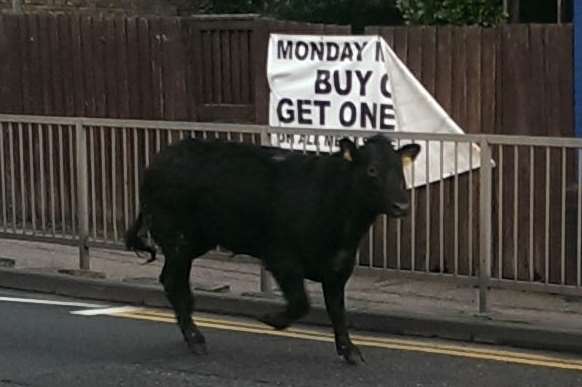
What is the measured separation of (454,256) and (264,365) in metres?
2.12

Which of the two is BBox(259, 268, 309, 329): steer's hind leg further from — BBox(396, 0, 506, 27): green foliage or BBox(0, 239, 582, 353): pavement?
BBox(396, 0, 506, 27): green foliage

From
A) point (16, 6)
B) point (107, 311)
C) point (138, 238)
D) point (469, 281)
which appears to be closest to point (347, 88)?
point (469, 281)

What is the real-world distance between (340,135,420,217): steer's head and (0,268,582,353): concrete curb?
179cm

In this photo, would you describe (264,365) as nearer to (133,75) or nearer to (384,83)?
(384,83)

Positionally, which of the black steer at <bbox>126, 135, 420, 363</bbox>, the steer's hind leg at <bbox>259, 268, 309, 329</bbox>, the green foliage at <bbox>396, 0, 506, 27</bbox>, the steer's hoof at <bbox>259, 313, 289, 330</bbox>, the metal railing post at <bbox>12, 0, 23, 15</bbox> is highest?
the metal railing post at <bbox>12, 0, 23, 15</bbox>

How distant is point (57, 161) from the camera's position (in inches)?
476

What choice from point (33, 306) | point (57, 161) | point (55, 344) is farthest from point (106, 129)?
Result: point (55, 344)

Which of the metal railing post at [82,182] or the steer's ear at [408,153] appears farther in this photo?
the metal railing post at [82,182]

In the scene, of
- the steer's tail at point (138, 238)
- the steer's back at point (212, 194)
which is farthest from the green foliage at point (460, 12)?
the steer's back at point (212, 194)

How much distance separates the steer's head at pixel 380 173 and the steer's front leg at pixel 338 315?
641 mm

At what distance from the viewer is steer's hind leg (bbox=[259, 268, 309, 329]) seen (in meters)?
8.11

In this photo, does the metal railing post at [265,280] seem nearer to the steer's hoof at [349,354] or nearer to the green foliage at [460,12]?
the steer's hoof at [349,354]

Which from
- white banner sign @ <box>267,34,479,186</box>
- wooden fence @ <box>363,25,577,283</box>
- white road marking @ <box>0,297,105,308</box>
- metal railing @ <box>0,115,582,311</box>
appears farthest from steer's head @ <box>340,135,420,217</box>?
white road marking @ <box>0,297,105,308</box>

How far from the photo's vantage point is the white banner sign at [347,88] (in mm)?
11609
